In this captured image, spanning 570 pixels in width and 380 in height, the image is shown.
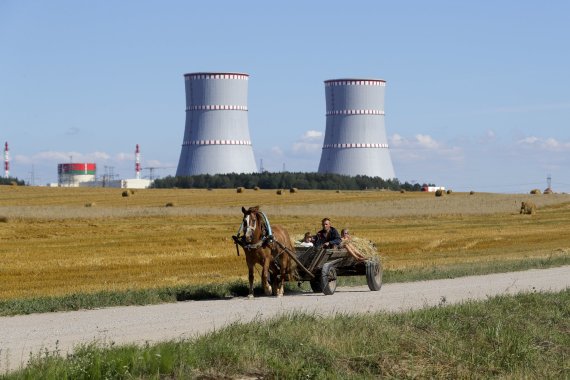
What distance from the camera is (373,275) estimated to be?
19.0m

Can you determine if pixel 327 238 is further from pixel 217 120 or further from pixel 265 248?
pixel 217 120

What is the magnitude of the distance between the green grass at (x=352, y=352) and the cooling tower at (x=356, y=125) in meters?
70.3

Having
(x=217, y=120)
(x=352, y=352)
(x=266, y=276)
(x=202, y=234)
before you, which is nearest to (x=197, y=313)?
(x=266, y=276)

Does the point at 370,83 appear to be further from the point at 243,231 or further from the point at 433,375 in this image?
the point at 433,375

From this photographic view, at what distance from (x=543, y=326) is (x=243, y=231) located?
16.7 feet

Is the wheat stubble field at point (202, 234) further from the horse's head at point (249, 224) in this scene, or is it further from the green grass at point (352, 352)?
the green grass at point (352, 352)

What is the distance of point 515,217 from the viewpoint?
5744 centimetres

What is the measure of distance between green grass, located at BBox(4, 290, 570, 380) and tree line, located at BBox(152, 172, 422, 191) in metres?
78.1

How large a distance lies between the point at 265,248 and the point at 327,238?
144cm

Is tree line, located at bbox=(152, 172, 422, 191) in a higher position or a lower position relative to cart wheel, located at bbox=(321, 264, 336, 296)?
higher

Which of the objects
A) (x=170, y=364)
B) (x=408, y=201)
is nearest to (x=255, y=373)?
(x=170, y=364)

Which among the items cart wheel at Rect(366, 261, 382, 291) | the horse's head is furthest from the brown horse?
cart wheel at Rect(366, 261, 382, 291)

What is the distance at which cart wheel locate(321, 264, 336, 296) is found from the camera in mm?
18344

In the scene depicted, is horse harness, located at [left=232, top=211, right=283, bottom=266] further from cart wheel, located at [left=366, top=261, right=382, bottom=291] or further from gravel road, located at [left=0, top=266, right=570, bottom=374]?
cart wheel, located at [left=366, top=261, right=382, bottom=291]
